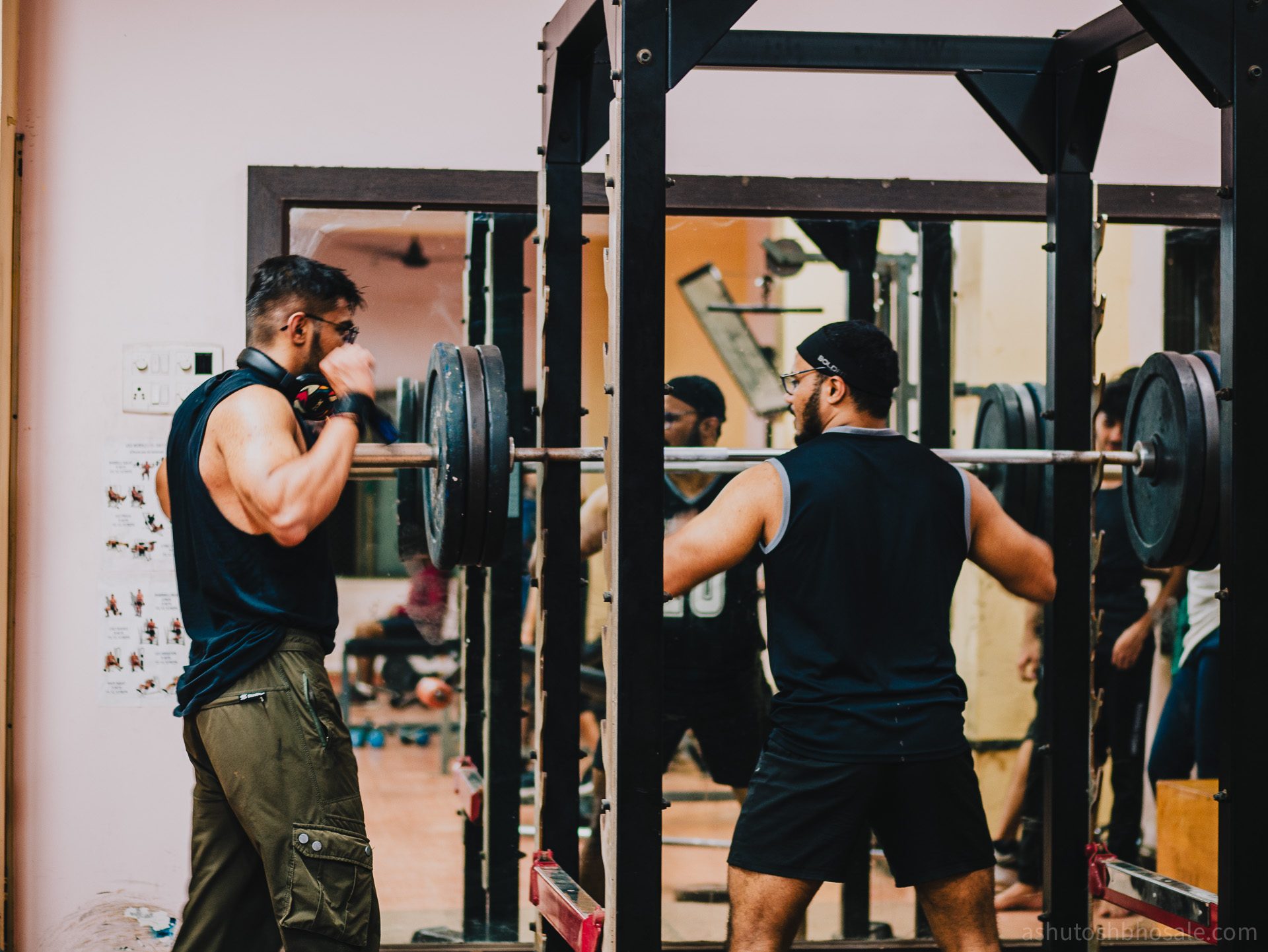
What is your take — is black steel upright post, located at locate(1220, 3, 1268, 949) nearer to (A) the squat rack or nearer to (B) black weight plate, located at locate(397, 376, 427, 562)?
(A) the squat rack

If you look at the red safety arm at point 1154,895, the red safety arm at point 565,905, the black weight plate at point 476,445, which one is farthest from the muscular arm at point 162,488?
the red safety arm at point 1154,895

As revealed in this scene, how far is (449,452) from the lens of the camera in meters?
2.02

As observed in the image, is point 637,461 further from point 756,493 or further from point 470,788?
point 470,788

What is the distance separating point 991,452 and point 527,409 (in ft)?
4.11

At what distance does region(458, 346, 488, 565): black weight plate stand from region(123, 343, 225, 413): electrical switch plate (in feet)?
3.45

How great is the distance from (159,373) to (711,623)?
1.53 m

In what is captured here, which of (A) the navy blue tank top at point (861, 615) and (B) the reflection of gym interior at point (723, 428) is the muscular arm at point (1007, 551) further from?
(B) the reflection of gym interior at point (723, 428)

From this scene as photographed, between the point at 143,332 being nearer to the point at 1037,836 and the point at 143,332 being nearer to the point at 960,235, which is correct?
the point at 960,235

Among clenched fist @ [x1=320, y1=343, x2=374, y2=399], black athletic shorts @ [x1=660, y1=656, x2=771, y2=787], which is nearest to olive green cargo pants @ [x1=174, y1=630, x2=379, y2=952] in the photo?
Result: clenched fist @ [x1=320, y1=343, x2=374, y2=399]

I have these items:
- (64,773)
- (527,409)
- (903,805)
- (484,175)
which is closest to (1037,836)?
(903,805)

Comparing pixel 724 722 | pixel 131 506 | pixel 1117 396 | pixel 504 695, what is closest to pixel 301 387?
pixel 131 506

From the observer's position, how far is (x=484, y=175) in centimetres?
290

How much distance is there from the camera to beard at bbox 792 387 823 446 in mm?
2180

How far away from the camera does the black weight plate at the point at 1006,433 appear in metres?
2.66
